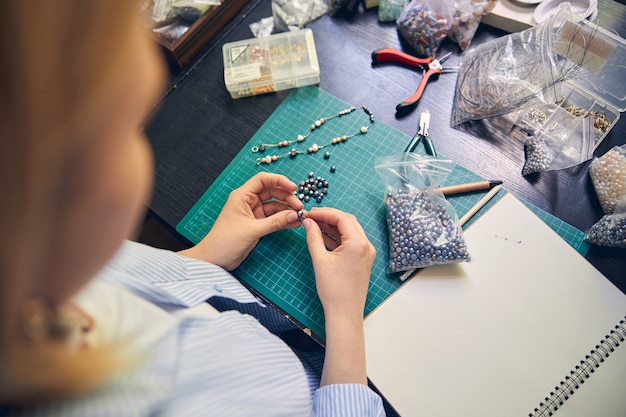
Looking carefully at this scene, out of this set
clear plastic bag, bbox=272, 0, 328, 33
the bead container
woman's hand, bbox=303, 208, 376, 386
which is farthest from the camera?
clear plastic bag, bbox=272, 0, 328, 33

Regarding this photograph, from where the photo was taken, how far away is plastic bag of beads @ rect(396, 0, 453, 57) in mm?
1028

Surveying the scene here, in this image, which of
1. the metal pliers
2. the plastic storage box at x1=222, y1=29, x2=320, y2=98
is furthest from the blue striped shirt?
the metal pliers

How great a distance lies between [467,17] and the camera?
1.02m

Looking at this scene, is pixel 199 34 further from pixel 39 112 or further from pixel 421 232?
pixel 39 112

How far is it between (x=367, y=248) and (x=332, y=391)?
29cm

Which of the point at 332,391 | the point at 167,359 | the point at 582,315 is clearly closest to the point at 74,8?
the point at 167,359

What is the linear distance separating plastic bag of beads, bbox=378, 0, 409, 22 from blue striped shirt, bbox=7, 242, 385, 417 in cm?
84

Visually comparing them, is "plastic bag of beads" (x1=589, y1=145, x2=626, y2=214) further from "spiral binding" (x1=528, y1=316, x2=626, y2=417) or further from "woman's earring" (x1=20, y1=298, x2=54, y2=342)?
"woman's earring" (x1=20, y1=298, x2=54, y2=342)

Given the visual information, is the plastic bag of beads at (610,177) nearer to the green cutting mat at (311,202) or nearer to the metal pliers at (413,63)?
the green cutting mat at (311,202)

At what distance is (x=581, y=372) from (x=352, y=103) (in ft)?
2.69

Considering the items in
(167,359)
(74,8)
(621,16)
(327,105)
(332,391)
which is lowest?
(332,391)

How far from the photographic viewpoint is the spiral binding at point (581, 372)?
30.8 inches

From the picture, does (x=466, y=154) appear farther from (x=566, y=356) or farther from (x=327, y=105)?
(x=566, y=356)

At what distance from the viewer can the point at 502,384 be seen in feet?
2.64
